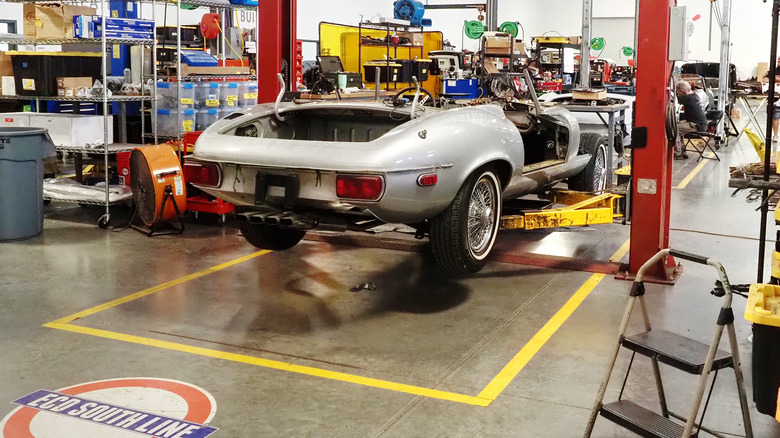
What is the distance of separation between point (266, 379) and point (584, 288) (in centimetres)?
274

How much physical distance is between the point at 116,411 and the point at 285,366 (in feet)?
3.02

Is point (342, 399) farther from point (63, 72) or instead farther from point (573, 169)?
point (63, 72)

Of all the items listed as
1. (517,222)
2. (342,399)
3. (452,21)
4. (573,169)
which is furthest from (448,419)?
(452,21)

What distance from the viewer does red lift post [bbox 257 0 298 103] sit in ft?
24.7

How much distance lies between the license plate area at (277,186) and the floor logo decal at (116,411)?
150 cm

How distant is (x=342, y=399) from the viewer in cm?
388

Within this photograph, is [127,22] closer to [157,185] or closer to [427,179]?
[157,185]

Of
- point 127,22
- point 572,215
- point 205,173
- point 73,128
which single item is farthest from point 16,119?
point 572,215

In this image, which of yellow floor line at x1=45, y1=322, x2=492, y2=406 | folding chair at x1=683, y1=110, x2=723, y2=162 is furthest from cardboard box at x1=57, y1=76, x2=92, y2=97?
folding chair at x1=683, y1=110, x2=723, y2=162

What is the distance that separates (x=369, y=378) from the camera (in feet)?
13.6

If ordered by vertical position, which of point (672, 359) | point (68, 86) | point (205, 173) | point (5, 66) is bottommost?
point (672, 359)

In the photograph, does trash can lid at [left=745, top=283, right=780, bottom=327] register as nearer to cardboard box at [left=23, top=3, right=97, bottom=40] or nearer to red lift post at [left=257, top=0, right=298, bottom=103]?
red lift post at [left=257, top=0, right=298, bottom=103]

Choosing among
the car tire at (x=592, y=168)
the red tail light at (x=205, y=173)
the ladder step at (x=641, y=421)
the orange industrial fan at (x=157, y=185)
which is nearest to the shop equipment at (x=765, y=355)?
the ladder step at (x=641, y=421)

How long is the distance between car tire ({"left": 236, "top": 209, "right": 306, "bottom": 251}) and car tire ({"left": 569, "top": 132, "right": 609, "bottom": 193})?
117 inches
